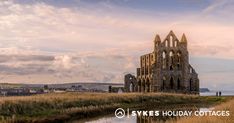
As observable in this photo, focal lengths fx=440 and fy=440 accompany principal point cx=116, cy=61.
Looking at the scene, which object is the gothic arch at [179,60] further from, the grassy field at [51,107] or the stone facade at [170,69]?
the grassy field at [51,107]

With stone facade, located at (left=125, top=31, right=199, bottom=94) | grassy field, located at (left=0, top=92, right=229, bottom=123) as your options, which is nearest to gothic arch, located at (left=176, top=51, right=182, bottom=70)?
stone facade, located at (left=125, top=31, right=199, bottom=94)

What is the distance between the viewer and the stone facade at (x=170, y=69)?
89250 mm

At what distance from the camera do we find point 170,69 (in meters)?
91.7

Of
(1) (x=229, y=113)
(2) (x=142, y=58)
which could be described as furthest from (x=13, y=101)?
(2) (x=142, y=58)

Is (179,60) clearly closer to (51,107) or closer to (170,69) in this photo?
(170,69)

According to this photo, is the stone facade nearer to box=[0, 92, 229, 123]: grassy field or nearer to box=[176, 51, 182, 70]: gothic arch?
box=[176, 51, 182, 70]: gothic arch

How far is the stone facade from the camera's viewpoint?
8925cm

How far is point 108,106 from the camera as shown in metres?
44.0

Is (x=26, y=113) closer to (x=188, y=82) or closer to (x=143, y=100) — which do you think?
(x=143, y=100)

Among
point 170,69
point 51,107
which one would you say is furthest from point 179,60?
point 51,107

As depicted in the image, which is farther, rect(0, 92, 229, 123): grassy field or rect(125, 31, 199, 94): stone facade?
rect(125, 31, 199, 94): stone facade

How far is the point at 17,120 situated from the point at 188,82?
66947 mm

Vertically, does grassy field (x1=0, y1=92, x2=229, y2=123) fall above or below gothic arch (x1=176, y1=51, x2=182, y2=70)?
below

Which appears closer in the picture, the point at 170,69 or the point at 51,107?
the point at 51,107
